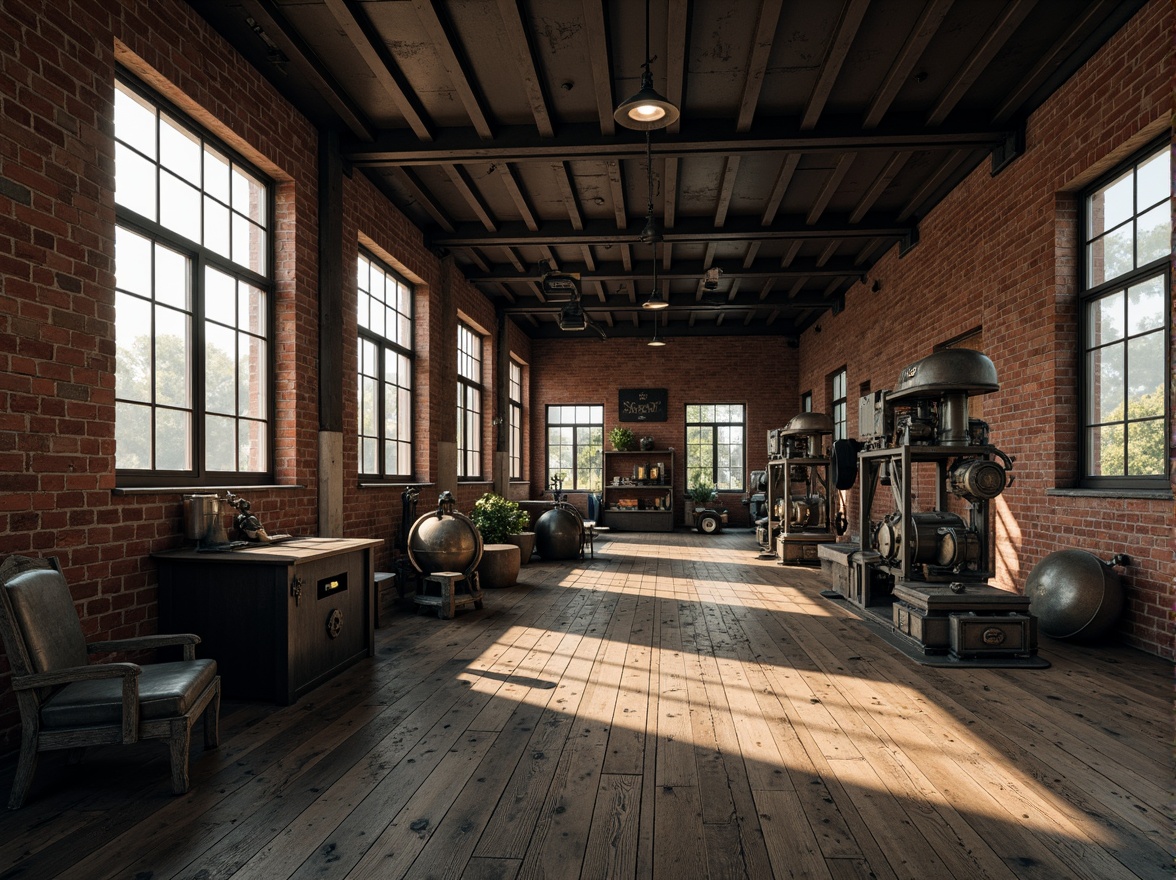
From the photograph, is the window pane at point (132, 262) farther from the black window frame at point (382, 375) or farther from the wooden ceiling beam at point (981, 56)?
the wooden ceiling beam at point (981, 56)

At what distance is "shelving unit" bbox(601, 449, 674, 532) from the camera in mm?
14078

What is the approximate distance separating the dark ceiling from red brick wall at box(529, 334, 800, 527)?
560 centimetres

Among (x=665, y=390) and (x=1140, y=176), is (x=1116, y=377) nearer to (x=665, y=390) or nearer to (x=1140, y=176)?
(x=1140, y=176)

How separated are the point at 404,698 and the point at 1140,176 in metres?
→ 5.70

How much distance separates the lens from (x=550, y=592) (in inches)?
269

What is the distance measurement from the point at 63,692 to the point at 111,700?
0.22 m

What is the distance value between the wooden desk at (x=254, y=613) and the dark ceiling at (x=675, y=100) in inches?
130

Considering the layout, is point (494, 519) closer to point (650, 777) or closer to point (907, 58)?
point (650, 777)

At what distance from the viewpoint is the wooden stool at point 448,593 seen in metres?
5.61

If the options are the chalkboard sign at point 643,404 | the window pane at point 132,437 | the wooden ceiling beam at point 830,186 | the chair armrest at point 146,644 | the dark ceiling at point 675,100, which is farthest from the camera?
the chalkboard sign at point 643,404

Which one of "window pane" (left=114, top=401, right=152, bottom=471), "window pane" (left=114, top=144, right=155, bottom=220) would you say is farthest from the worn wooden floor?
"window pane" (left=114, top=144, right=155, bottom=220)

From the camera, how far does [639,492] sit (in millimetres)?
14578

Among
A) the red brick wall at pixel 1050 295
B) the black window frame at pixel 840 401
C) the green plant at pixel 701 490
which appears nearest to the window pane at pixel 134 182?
the red brick wall at pixel 1050 295

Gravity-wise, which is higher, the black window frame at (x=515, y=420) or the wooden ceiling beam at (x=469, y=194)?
the wooden ceiling beam at (x=469, y=194)
